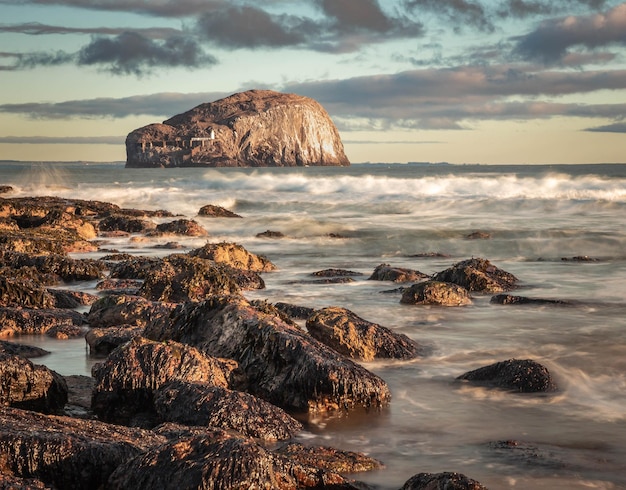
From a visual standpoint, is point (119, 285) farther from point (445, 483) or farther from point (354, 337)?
point (445, 483)

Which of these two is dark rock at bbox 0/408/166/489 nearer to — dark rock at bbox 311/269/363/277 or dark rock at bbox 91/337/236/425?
dark rock at bbox 91/337/236/425

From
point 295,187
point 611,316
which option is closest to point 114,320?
point 611,316

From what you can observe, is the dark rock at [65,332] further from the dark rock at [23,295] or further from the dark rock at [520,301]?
the dark rock at [520,301]

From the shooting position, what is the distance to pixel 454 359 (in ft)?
27.6

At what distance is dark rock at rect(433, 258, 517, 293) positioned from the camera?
12.9 metres

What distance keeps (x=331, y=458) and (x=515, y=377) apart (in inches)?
110

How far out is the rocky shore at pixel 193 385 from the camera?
4.14 meters

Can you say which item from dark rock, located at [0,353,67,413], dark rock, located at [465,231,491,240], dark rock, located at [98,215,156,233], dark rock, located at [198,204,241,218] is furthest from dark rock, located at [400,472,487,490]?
dark rock, located at [198,204,241,218]

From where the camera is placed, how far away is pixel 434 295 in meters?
11.6

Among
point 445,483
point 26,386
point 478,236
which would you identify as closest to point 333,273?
point 26,386

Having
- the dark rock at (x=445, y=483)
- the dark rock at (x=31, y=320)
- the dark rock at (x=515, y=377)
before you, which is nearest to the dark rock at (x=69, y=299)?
the dark rock at (x=31, y=320)

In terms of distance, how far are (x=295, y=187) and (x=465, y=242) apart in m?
37.0

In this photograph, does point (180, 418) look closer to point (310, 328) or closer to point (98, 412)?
point (98, 412)

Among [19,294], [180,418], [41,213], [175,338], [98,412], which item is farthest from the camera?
[41,213]
